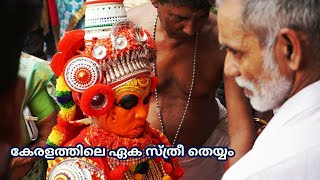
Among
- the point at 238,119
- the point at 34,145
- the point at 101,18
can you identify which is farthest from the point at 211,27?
the point at 34,145

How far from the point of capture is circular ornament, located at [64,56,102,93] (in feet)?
6.06

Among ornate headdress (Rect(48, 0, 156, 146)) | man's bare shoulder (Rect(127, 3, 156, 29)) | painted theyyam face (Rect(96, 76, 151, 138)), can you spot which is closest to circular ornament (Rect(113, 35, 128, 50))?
ornate headdress (Rect(48, 0, 156, 146))

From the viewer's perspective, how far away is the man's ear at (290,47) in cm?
130

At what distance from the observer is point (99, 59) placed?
1.85 metres

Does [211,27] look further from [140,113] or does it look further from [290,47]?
[290,47]

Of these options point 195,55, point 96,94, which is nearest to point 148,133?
point 96,94

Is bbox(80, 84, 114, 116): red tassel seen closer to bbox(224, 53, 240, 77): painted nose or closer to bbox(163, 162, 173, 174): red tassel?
bbox(163, 162, 173, 174): red tassel

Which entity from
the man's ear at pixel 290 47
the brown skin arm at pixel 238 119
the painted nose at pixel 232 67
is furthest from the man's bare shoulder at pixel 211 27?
the man's ear at pixel 290 47

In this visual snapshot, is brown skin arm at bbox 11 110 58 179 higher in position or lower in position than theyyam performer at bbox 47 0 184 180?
lower

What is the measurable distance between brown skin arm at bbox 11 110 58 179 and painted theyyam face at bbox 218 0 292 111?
123 centimetres

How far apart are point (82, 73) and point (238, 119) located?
0.80 m

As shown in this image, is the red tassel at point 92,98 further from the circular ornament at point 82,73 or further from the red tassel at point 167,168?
the red tassel at point 167,168

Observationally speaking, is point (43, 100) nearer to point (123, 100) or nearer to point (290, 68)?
point (123, 100)

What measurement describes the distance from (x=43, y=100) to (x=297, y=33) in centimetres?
149
